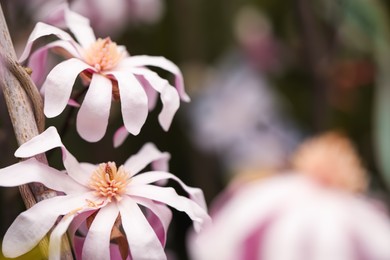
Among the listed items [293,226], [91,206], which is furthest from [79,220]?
[293,226]

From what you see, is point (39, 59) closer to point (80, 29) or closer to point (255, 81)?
point (80, 29)

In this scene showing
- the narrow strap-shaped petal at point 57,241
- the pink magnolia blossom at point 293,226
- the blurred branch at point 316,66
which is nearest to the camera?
the narrow strap-shaped petal at point 57,241

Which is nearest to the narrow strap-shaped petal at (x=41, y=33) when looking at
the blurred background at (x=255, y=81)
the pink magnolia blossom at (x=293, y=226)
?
the pink magnolia blossom at (x=293, y=226)

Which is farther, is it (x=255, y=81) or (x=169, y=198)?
(x=255, y=81)

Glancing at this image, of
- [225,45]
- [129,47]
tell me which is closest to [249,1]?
[225,45]

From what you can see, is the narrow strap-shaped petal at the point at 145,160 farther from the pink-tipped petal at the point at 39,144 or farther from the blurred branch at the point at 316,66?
the blurred branch at the point at 316,66

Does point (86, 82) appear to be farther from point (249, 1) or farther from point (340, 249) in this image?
point (249, 1)

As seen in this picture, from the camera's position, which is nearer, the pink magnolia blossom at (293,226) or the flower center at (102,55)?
the flower center at (102,55)
